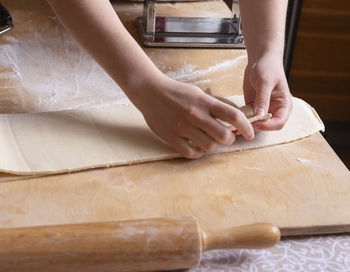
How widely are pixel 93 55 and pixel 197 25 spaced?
56 cm

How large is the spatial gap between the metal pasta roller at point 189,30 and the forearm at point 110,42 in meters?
0.41

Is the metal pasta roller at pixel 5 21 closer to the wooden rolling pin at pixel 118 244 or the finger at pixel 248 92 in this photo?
the finger at pixel 248 92

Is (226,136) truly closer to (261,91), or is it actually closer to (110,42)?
(261,91)

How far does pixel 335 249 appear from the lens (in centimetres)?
71

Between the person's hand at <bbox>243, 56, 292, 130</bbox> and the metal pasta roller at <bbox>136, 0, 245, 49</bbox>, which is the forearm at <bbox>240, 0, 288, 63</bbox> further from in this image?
the metal pasta roller at <bbox>136, 0, 245, 49</bbox>

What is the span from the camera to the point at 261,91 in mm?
942

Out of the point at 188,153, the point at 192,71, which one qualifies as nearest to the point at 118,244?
the point at 188,153

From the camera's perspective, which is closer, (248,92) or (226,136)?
(226,136)

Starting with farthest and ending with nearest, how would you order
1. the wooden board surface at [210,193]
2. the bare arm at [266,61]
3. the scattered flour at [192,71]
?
1. the scattered flour at [192,71]
2. the bare arm at [266,61]
3. the wooden board surface at [210,193]

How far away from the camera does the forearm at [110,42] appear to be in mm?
900

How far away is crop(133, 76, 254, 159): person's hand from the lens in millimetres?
847

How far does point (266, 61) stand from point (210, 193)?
39 cm

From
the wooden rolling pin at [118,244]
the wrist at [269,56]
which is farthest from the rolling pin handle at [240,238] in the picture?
the wrist at [269,56]

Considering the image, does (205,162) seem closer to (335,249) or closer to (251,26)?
(335,249)
